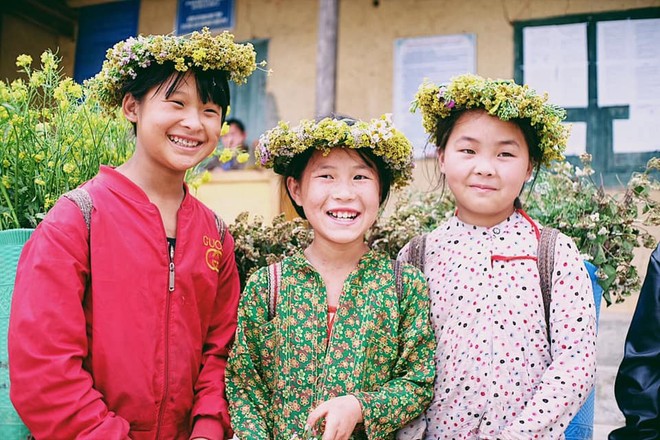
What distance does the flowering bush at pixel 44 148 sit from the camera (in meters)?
2.79

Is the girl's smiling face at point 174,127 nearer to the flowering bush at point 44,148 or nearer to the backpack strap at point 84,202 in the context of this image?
the backpack strap at point 84,202

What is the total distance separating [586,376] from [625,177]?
4553 mm

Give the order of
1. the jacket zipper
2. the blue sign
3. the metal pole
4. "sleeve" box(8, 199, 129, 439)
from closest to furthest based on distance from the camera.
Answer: "sleeve" box(8, 199, 129, 439) < the jacket zipper < the metal pole < the blue sign

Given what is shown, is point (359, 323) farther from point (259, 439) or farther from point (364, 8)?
point (364, 8)

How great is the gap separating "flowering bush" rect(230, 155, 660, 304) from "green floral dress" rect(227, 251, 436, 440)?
2.40ft

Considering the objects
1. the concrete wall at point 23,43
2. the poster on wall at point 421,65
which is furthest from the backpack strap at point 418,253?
the concrete wall at point 23,43

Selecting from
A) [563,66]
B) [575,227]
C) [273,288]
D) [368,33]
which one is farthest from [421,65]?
[273,288]

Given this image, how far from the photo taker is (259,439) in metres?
2.19

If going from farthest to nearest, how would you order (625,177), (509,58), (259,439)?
(509,58)
(625,177)
(259,439)

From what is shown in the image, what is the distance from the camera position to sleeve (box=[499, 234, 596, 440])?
214 centimetres

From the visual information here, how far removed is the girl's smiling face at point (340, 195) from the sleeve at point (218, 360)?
0.40 m

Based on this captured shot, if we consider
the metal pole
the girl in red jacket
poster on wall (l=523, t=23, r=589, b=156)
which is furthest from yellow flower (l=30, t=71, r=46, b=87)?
poster on wall (l=523, t=23, r=589, b=156)

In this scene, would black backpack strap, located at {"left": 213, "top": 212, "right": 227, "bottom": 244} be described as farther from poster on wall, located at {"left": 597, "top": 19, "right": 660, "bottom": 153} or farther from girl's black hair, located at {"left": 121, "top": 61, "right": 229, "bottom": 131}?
poster on wall, located at {"left": 597, "top": 19, "right": 660, "bottom": 153}

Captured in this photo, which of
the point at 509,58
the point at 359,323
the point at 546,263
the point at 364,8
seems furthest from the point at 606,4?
the point at 359,323
